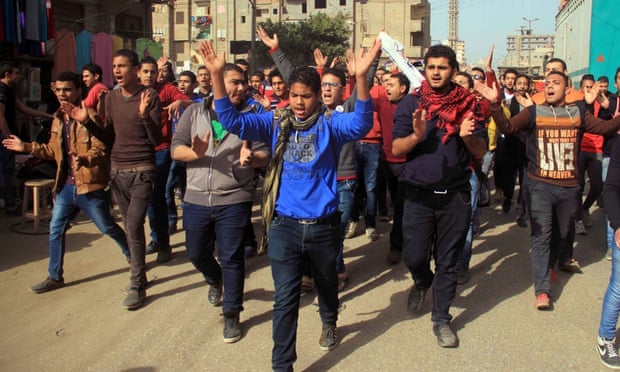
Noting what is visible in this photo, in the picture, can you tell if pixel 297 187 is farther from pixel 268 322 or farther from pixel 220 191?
pixel 268 322

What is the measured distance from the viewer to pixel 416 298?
4539 mm

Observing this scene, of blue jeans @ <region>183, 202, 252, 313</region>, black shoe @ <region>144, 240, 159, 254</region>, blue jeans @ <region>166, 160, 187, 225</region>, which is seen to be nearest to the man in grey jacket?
blue jeans @ <region>183, 202, 252, 313</region>

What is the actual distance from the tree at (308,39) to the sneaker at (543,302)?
4553 centimetres

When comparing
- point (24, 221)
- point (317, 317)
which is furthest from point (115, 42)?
point (317, 317)

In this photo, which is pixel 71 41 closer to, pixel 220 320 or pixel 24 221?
pixel 24 221

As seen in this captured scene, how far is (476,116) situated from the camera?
390 centimetres

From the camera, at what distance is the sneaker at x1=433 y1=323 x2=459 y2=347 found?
12.9 ft

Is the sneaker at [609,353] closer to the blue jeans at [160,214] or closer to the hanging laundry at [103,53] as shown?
the blue jeans at [160,214]

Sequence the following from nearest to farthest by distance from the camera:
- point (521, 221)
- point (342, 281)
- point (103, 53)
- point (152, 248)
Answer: point (342, 281)
point (152, 248)
point (521, 221)
point (103, 53)

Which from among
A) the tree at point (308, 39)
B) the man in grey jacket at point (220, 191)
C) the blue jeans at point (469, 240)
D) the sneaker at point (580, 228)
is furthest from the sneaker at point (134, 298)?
the tree at point (308, 39)

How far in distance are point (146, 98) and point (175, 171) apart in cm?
257

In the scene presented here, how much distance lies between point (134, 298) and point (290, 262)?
1.92 m

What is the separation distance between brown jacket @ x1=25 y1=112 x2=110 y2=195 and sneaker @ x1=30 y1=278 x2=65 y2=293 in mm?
875

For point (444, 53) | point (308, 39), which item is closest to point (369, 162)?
point (444, 53)
